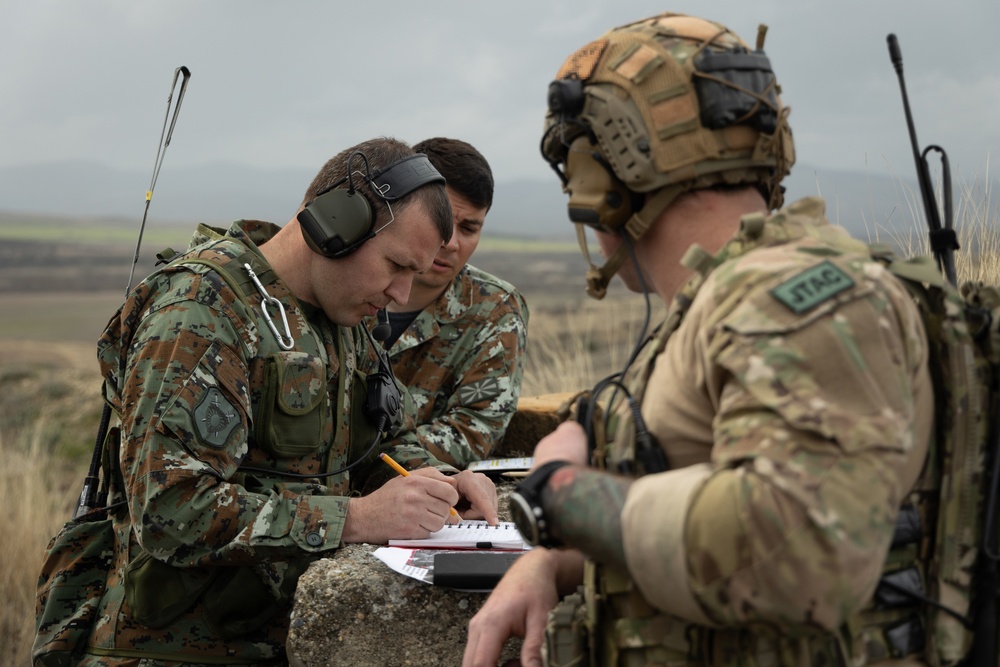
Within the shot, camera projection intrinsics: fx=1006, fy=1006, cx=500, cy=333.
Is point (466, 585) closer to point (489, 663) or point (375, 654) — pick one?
point (375, 654)

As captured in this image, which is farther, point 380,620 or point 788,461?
point 380,620

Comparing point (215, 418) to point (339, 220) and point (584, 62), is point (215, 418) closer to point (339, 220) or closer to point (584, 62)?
point (339, 220)

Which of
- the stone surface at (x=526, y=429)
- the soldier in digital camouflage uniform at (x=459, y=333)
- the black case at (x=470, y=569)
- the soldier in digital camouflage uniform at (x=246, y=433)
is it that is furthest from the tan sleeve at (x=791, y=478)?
the stone surface at (x=526, y=429)

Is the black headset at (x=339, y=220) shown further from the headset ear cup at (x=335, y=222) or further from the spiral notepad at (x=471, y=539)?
the spiral notepad at (x=471, y=539)

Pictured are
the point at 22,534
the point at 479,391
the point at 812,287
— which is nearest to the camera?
the point at 812,287

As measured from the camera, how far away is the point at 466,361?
461 cm

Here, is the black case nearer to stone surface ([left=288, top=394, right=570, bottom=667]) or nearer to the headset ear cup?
stone surface ([left=288, top=394, right=570, bottom=667])

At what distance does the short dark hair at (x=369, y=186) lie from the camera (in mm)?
3229

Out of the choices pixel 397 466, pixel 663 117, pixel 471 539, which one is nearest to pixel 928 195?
pixel 663 117

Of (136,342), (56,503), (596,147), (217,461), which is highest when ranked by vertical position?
(596,147)

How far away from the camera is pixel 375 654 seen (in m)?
2.68

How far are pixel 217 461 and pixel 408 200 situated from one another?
104cm

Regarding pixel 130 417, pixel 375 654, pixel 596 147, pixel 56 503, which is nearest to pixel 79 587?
pixel 130 417

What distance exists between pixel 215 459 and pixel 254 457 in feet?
0.84
